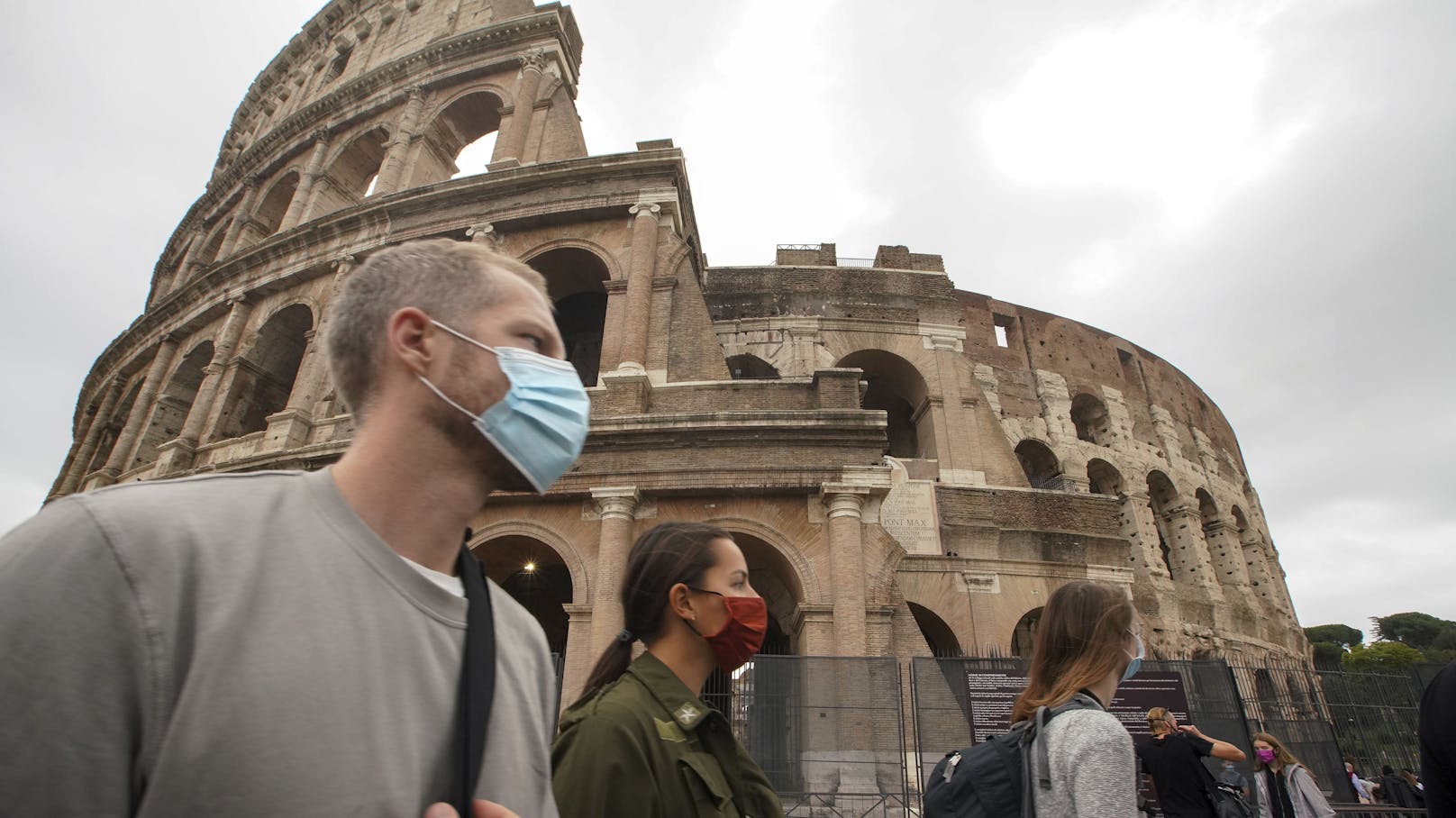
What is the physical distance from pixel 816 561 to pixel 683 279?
5271 mm

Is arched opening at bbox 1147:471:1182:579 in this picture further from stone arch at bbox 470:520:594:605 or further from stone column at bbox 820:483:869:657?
stone arch at bbox 470:520:594:605

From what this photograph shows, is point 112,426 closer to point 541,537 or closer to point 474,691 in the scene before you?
point 541,537

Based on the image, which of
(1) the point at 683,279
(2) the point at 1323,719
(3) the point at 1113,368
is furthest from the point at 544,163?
(3) the point at 1113,368

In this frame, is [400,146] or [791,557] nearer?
[791,557]

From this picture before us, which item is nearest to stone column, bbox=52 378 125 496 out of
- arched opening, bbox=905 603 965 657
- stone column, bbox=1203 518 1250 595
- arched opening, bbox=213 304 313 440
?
arched opening, bbox=213 304 313 440

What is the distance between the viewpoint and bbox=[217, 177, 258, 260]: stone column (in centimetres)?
1856

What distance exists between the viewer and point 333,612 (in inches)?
38.1

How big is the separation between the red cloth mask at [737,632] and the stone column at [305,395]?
36.0ft

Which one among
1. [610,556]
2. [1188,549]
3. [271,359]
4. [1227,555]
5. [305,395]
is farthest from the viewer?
[1227,555]

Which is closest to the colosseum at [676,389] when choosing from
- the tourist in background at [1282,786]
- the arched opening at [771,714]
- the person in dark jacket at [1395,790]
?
the arched opening at [771,714]

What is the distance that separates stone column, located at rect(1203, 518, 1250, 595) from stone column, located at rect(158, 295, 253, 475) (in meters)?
25.7

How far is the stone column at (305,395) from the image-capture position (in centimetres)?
1176

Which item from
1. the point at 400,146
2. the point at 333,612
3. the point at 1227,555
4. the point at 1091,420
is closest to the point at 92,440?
the point at 400,146

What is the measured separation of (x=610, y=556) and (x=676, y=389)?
8.86ft
